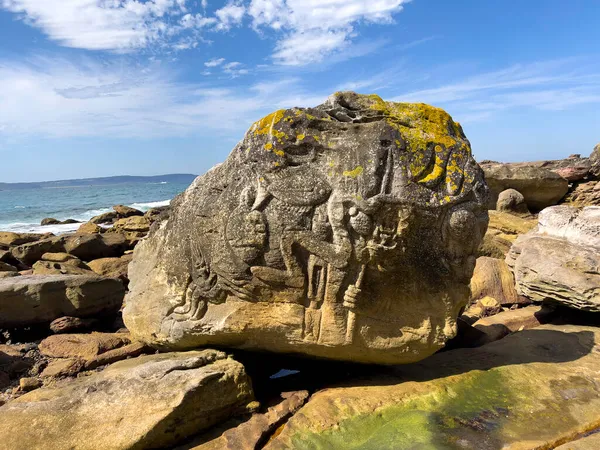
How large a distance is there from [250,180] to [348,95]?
3.59ft

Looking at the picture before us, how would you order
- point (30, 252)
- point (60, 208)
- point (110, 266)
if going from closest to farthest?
point (110, 266) < point (30, 252) < point (60, 208)

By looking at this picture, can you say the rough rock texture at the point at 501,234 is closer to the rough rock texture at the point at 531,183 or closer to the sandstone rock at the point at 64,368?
the rough rock texture at the point at 531,183

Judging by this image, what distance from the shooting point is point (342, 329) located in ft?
11.3

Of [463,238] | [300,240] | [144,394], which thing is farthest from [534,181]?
[144,394]

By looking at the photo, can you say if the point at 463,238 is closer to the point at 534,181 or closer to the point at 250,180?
the point at 250,180

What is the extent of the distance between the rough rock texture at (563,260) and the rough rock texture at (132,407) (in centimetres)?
346

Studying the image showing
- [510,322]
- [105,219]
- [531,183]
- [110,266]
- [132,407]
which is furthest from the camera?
[105,219]

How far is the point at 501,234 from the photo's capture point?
26.6 ft

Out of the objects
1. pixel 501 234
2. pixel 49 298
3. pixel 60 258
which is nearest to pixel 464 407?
pixel 49 298

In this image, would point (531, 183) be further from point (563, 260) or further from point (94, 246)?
point (94, 246)

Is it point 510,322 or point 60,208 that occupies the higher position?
point 510,322

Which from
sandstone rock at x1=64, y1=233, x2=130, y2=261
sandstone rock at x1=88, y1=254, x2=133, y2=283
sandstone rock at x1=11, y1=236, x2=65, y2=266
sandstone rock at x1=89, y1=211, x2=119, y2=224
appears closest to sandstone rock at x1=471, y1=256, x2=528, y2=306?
sandstone rock at x1=88, y1=254, x2=133, y2=283

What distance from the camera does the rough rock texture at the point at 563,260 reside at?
4.67 metres

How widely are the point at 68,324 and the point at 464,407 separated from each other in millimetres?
4422
